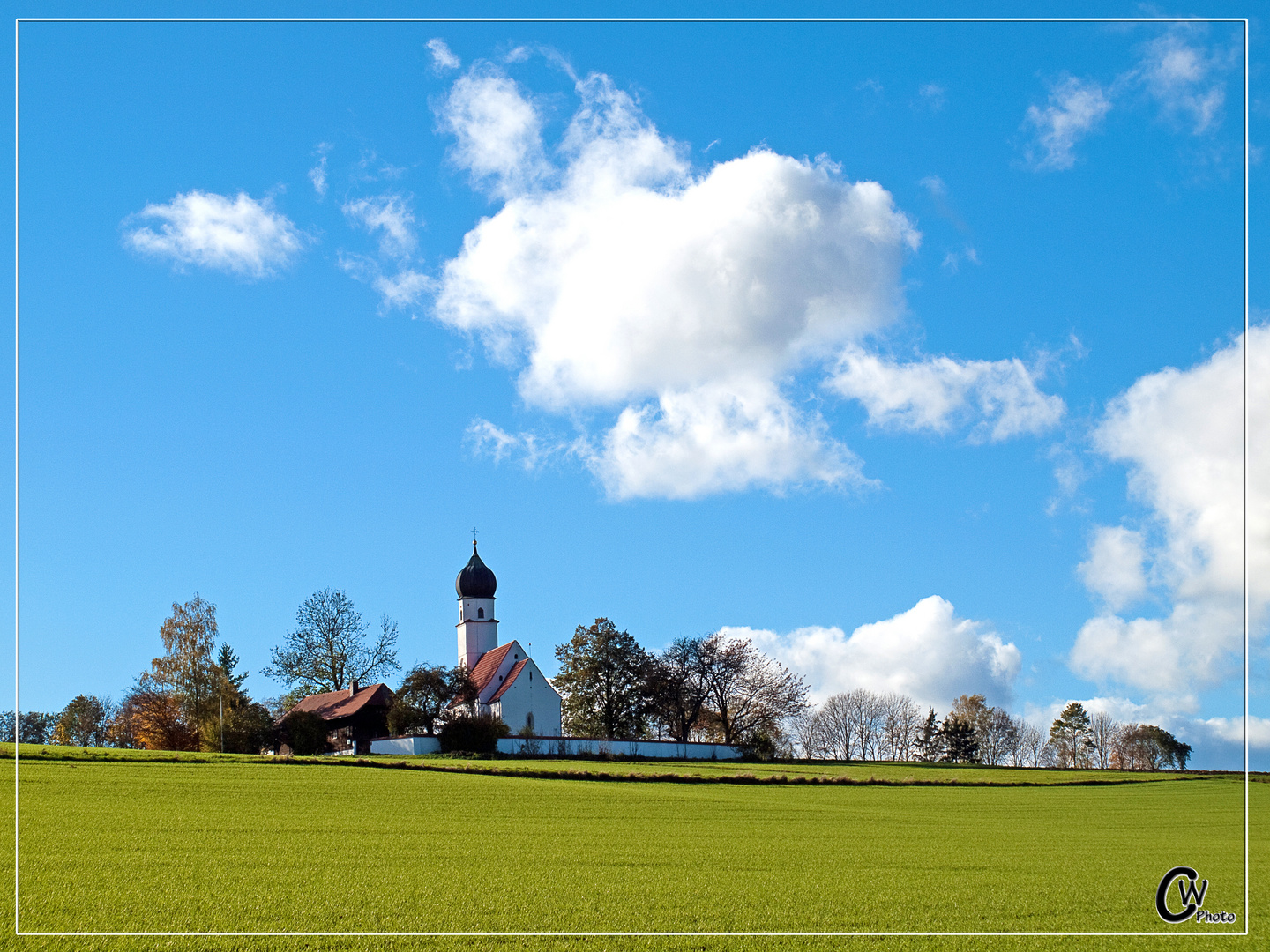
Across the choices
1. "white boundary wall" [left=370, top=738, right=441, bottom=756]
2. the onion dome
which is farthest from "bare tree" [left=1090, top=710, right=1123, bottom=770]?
the onion dome

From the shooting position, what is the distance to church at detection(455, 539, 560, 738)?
69.5 metres

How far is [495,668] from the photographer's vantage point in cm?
7369

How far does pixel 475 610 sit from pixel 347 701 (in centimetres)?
1607

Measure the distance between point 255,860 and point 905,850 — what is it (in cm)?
1338

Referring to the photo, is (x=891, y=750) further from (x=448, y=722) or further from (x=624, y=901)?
(x=624, y=901)

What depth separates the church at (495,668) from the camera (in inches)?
2736

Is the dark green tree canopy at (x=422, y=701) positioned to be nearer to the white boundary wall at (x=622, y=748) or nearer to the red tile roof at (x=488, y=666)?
the white boundary wall at (x=622, y=748)

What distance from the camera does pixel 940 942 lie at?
12.2 meters

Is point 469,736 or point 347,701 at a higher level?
point 347,701

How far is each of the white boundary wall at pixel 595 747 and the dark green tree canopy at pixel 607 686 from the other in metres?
0.60

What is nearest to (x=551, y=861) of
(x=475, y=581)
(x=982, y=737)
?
(x=982, y=737)

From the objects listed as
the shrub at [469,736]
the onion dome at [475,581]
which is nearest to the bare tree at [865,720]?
the shrub at [469,736]

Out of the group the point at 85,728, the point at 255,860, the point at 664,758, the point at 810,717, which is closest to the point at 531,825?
the point at 255,860

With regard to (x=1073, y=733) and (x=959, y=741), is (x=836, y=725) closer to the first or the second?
(x=1073, y=733)
